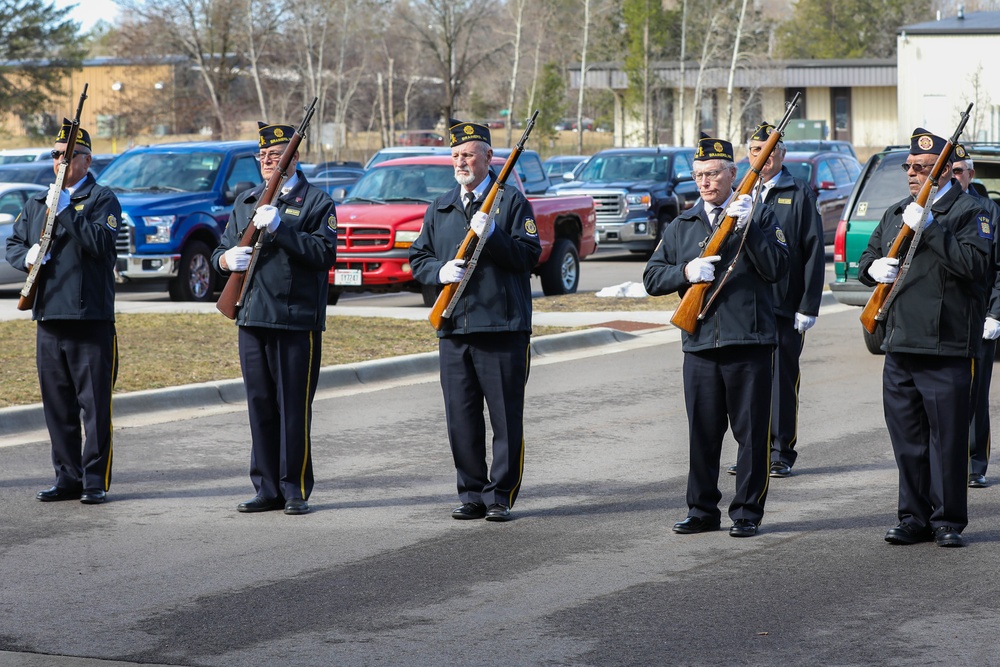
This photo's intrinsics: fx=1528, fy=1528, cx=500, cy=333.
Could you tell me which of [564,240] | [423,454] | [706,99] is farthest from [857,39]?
[423,454]

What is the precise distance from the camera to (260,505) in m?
8.09

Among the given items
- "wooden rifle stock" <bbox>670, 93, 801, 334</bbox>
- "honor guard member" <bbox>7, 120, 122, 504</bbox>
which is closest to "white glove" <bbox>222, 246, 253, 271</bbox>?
"honor guard member" <bbox>7, 120, 122, 504</bbox>

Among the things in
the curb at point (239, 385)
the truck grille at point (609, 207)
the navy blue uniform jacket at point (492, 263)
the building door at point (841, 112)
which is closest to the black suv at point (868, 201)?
the curb at point (239, 385)

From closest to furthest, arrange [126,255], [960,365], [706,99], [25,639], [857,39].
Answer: [25,639], [960,365], [126,255], [706,99], [857,39]

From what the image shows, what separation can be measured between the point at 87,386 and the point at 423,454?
2.38m

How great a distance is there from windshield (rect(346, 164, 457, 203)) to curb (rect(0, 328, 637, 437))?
13.6 feet

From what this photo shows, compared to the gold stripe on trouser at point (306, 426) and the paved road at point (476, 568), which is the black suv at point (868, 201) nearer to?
the paved road at point (476, 568)

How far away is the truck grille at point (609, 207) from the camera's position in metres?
26.1

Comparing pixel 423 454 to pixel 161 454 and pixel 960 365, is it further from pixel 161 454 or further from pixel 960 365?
pixel 960 365

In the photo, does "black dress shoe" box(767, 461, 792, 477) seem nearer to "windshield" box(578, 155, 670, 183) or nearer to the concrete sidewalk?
the concrete sidewalk

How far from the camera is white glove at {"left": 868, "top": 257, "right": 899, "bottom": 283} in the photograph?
7.10 meters

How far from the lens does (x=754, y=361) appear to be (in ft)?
23.9

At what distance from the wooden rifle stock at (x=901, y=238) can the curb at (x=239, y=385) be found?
609 centimetres

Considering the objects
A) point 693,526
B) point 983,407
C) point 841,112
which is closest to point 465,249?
point 693,526
